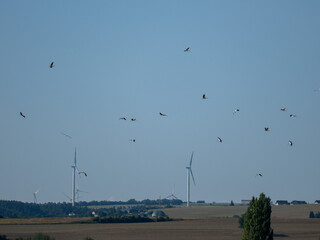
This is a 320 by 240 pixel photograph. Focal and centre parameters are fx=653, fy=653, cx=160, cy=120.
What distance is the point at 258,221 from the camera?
87.6 m

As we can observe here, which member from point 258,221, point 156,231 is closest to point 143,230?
point 156,231

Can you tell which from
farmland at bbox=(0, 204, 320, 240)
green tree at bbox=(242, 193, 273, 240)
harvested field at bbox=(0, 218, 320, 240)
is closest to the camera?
green tree at bbox=(242, 193, 273, 240)

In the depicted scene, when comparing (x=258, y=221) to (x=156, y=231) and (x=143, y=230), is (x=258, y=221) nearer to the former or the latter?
(x=156, y=231)

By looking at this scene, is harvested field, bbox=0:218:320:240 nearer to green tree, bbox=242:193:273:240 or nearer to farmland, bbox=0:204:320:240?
farmland, bbox=0:204:320:240

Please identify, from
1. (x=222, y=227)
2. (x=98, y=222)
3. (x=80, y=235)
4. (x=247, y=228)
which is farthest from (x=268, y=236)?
(x=98, y=222)

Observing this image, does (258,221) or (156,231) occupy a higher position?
(258,221)

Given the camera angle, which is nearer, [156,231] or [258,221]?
[258,221]

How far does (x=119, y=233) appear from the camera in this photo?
14788 cm

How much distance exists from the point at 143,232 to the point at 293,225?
4727 cm

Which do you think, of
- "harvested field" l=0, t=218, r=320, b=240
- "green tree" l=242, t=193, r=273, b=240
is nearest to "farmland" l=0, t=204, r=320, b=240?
"harvested field" l=0, t=218, r=320, b=240

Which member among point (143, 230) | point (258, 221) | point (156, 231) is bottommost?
point (156, 231)

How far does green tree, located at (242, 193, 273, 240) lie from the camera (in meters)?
86.7

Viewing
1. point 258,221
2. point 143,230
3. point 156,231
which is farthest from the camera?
point 143,230

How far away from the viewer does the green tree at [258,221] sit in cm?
8669
